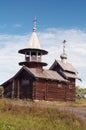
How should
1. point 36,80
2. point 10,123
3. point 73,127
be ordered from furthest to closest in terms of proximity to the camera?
point 36,80 → point 73,127 → point 10,123

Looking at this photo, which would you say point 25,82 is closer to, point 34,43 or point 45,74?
point 45,74

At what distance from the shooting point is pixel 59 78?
164 feet

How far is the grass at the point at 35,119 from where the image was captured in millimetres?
15512

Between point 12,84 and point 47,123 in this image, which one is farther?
point 12,84

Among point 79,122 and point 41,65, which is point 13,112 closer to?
point 79,122

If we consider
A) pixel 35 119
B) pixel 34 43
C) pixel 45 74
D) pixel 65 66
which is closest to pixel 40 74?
pixel 45 74

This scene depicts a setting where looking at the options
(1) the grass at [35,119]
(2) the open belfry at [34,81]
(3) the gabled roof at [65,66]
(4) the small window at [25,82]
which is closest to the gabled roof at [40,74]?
(2) the open belfry at [34,81]

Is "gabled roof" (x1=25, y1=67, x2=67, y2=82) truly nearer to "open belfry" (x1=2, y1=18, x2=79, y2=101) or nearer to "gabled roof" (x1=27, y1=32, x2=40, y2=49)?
"open belfry" (x1=2, y1=18, x2=79, y2=101)

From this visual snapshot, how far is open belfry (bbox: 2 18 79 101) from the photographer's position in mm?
46625

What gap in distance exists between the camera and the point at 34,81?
46156 millimetres

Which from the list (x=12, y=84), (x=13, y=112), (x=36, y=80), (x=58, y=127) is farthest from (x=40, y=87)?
(x=58, y=127)

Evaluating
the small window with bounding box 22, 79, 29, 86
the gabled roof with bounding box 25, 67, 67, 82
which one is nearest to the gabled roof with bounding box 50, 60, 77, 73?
the gabled roof with bounding box 25, 67, 67, 82

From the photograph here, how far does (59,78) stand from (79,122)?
31.9 m

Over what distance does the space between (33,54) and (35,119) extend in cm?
3148
